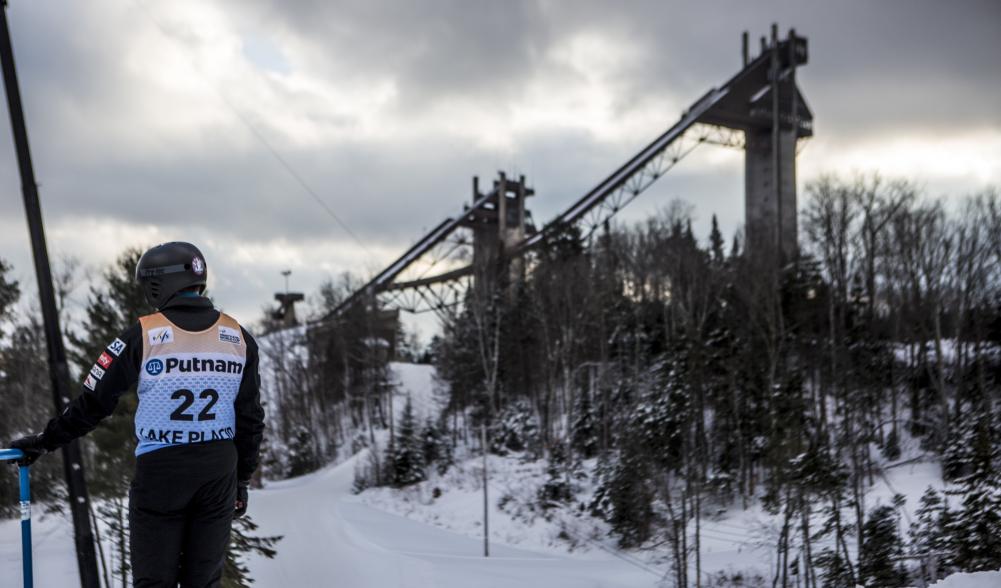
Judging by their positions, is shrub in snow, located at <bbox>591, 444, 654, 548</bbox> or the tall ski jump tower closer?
shrub in snow, located at <bbox>591, 444, 654, 548</bbox>

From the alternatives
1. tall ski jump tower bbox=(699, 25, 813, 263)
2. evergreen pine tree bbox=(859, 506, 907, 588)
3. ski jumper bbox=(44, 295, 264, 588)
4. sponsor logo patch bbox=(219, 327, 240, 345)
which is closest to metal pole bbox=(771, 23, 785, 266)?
tall ski jump tower bbox=(699, 25, 813, 263)

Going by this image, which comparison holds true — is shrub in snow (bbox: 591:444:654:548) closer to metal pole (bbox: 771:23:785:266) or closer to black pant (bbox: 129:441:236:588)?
metal pole (bbox: 771:23:785:266)

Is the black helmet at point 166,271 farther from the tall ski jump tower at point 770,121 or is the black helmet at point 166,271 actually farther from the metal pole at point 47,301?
the tall ski jump tower at point 770,121

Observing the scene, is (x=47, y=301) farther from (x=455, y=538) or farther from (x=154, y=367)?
(x=455, y=538)

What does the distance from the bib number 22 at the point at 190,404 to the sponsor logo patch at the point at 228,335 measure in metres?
0.24

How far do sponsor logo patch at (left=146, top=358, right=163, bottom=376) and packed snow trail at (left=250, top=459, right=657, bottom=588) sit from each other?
892 cm

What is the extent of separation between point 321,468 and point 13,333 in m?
24.6

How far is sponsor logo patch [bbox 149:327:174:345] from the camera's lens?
3342 millimetres

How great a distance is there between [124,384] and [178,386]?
30 centimetres

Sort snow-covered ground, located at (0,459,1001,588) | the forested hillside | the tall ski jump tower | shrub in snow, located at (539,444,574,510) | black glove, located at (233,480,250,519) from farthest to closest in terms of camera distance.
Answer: the tall ski jump tower < shrub in snow, located at (539,444,574,510) < the forested hillside < snow-covered ground, located at (0,459,1001,588) < black glove, located at (233,480,250,519)

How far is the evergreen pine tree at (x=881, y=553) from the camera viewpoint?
1455 centimetres

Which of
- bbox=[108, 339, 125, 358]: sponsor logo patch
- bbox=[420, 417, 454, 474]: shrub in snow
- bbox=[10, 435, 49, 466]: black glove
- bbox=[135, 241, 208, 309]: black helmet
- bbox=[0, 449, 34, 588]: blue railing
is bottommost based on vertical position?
bbox=[420, 417, 454, 474]: shrub in snow

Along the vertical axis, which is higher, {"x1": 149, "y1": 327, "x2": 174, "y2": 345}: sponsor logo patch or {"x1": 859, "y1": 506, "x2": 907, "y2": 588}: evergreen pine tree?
{"x1": 149, "y1": 327, "x2": 174, "y2": 345}: sponsor logo patch

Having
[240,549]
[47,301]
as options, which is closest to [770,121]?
[240,549]
